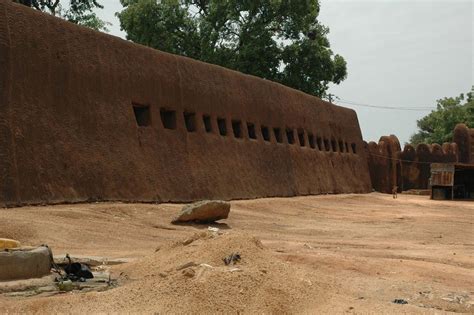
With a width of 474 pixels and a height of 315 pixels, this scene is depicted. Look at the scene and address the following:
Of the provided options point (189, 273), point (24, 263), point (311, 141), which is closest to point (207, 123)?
point (311, 141)

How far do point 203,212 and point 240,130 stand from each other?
6.97 m

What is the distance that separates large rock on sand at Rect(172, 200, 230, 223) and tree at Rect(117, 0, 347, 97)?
20396 millimetres

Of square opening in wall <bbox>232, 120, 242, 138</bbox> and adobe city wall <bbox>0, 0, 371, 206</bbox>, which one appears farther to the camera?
square opening in wall <bbox>232, 120, 242, 138</bbox>

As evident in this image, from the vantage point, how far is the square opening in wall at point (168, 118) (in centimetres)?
1592

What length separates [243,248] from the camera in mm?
6609

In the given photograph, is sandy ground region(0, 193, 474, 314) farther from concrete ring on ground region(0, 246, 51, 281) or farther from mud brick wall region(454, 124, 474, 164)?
mud brick wall region(454, 124, 474, 164)

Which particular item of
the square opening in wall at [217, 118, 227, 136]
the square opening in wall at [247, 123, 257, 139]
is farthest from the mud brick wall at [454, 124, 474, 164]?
the square opening in wall at [217, 118, 227, 136]

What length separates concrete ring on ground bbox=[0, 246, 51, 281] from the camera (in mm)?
6270

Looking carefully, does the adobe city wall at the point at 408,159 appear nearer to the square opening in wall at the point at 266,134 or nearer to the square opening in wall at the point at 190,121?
the square opening in wall at the point at 266,134

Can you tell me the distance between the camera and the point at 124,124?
45.3 feet

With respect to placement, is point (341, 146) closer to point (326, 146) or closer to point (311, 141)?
point (326, 146)

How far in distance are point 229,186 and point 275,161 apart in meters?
3.79

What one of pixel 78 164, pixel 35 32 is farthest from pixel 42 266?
pixel 35 32

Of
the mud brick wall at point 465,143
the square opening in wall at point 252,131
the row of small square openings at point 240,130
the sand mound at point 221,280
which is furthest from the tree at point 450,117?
the sand mound at point 221,280
